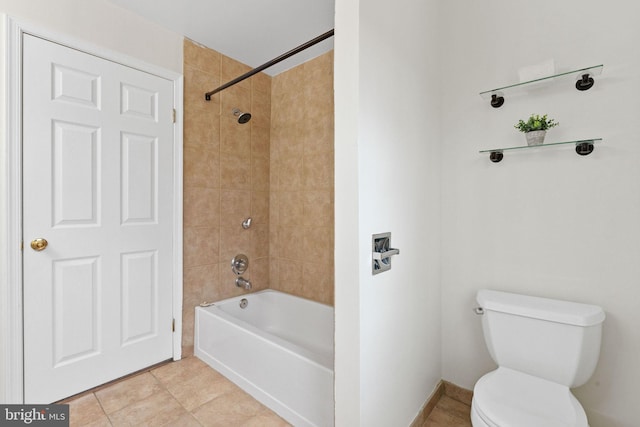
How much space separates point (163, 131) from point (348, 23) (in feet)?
5.23

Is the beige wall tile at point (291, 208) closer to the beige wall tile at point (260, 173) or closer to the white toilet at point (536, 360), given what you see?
the beige wall tile at point (260, 173)

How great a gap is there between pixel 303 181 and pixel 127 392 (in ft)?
6.23

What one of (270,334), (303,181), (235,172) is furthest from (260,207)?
(270,334)

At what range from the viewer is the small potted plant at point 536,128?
4.59 ft

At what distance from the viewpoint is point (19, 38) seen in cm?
152

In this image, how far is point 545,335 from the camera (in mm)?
1286

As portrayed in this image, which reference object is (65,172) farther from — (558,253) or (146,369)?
(558,253)

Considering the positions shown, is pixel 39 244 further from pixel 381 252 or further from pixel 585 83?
pixel 585 83

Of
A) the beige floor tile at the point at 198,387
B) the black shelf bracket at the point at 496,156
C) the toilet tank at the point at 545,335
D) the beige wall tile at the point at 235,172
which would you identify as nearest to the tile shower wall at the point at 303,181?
the beige wall tile at the point at 235,172

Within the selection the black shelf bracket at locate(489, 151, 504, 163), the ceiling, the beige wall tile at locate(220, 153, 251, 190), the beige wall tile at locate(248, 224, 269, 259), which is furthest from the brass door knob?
the black shelf bracket at locate(489, 151, 504, 163)

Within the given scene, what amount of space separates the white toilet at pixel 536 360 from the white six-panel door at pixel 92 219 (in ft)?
6.79

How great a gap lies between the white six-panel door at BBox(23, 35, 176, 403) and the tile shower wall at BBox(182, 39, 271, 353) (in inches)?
6.4

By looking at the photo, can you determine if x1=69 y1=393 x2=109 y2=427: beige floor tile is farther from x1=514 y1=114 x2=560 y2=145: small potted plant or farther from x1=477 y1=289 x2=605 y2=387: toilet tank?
x1=514 y1=114 x2=560 y2=145: small potted plant

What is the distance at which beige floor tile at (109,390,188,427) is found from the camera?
5.05 feet
